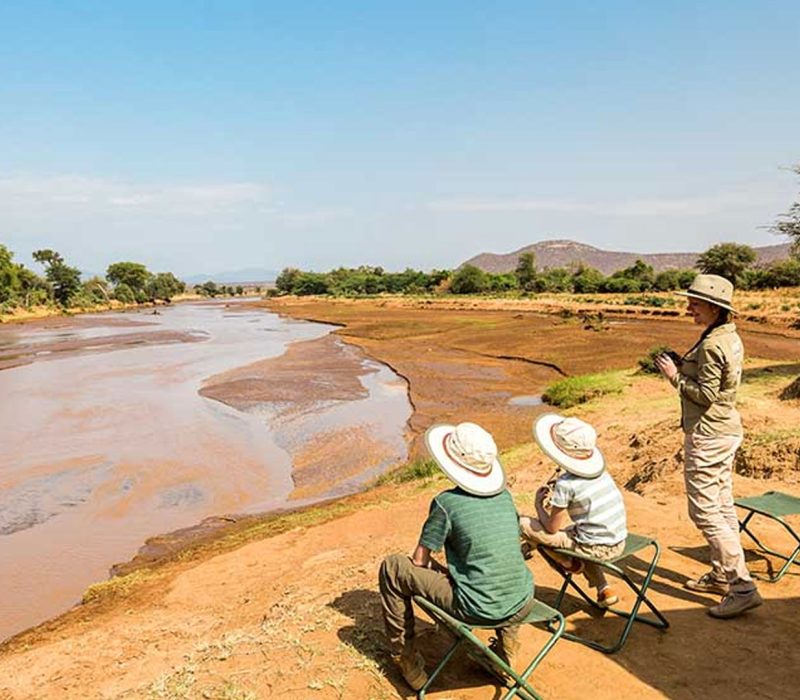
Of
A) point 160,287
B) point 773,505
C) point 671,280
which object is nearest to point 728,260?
point 671,280

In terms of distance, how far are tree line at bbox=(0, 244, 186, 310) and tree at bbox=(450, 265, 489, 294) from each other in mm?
51256

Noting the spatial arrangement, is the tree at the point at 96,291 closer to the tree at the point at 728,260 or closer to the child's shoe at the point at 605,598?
the tree at the point at 728,260

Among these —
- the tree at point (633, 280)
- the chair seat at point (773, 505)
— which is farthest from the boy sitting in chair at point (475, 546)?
the tree at point (633, 280)

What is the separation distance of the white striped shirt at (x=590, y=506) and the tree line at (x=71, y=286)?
226ft

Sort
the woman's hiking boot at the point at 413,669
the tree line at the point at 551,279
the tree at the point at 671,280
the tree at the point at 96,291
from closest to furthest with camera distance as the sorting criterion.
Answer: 1. the woman's hiking boot at the point at 413,669
2. the tree line at the point at 551,279
3. the tree at the point at 671,280
4. the tree at the point at 96,291

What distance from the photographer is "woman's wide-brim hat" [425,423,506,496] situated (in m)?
3.17

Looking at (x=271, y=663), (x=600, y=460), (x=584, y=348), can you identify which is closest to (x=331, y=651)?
(x=271, y=663)

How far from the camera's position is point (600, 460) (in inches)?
153

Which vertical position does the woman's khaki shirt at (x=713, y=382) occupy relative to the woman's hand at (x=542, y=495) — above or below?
above

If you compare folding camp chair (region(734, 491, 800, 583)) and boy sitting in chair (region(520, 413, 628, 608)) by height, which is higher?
boy sitting in chair (region(520, 413, 628, 608))

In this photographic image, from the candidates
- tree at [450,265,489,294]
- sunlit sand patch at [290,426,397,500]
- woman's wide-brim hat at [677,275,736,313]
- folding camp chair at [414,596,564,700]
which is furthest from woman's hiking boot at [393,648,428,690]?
tree at [450,265,489,294]

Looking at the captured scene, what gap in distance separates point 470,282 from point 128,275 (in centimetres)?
5897

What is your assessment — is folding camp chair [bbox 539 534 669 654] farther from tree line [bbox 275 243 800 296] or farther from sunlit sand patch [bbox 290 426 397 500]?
tree line [bbox 275 243 800 296]

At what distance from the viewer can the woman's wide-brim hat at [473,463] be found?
3.17 metres
